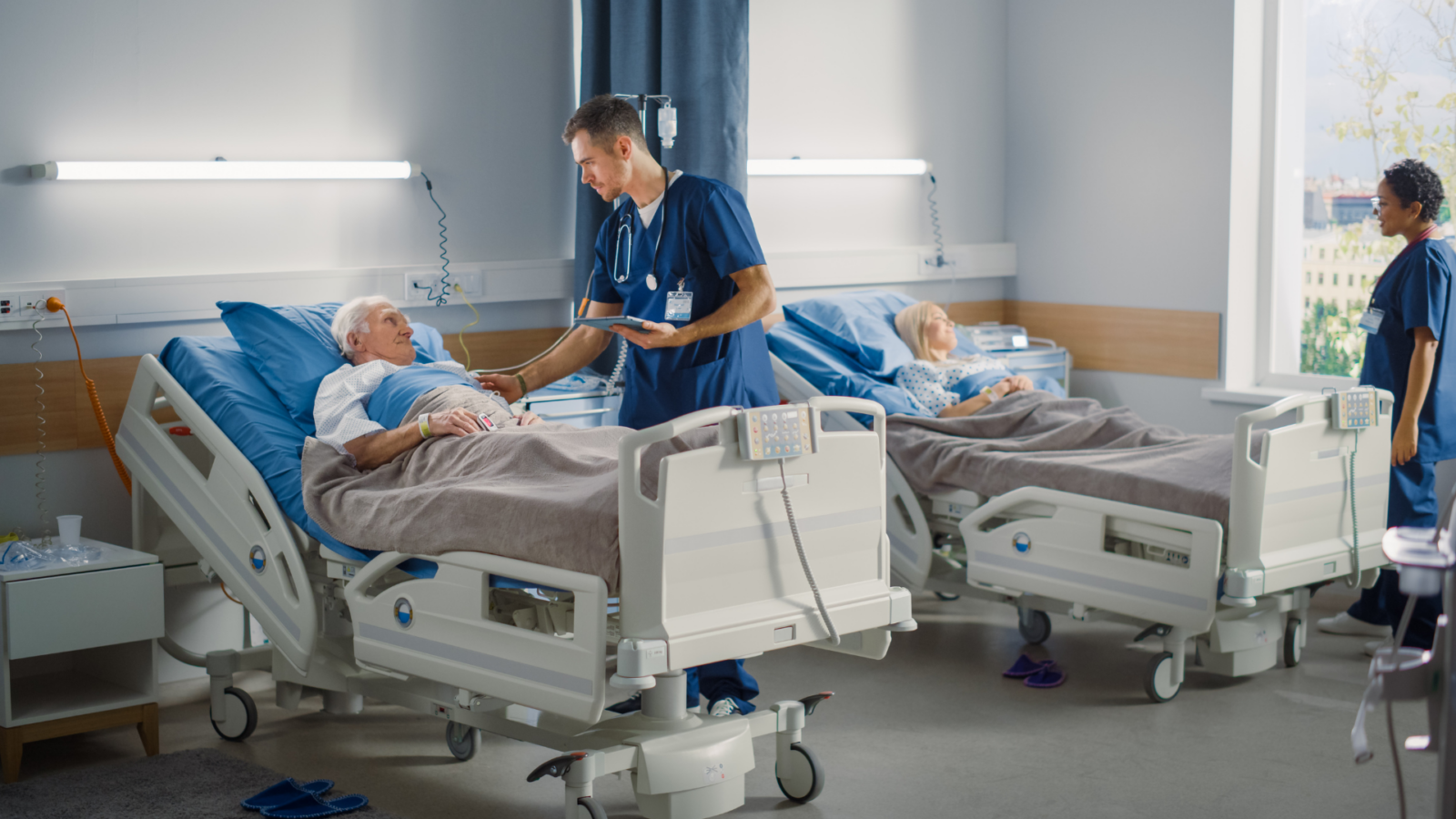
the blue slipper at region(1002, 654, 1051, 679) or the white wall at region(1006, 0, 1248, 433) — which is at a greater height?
the white wall at region(1006, 0, 1248, 433)

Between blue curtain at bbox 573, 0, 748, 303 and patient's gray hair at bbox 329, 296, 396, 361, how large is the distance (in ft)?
3.54

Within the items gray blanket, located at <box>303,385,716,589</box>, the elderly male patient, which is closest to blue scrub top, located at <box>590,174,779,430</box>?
gray blanket, located at <box>303,385,716,589</box>

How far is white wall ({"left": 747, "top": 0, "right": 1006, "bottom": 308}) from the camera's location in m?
4.86

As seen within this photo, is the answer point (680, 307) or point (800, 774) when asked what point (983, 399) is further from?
point (800, 774)

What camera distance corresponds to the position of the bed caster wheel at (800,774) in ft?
9.22

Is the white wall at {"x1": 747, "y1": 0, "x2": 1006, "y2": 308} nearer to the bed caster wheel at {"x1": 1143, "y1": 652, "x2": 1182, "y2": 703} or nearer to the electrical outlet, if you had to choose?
the bed caster wheel at {"x1": 1143, "y1": 652, "x2": 1182, "y2": 703}

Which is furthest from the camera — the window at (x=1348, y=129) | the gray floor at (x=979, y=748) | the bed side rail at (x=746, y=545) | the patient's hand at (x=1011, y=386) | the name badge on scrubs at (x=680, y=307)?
the window at (x=1348, y=129)

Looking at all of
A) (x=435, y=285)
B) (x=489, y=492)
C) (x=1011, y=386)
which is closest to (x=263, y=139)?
(x=435, y=285)

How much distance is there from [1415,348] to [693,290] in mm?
2118

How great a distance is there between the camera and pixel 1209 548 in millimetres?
3254

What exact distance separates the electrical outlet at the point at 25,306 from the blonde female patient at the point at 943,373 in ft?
7.92

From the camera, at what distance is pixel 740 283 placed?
3.10 m

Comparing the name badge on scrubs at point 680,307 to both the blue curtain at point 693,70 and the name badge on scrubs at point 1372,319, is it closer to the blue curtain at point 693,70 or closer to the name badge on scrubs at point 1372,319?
the blue curtain at point 693,70

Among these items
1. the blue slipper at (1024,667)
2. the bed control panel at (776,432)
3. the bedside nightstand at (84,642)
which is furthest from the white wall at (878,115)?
the bedside nightstand at (84,642)
